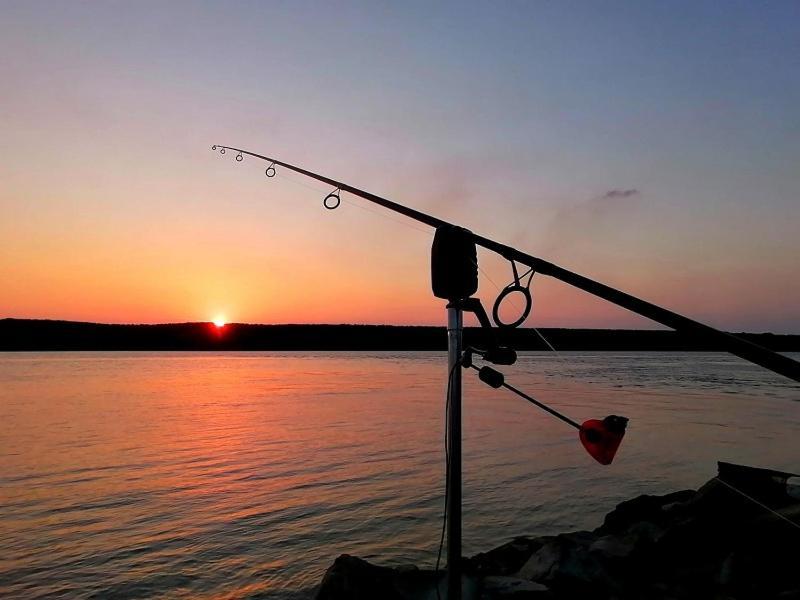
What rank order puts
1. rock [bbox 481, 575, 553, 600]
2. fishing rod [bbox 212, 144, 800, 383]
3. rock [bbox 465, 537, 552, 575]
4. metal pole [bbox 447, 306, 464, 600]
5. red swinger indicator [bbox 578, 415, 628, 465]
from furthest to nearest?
rock [bbox 465, 537, 552, 575], rock [bbox 481, 575, 553, 600], metal pole [bbox 447, 306, 464, 600], red swinger indicator [bbox 578, 415, 628, 465], fishing rod [bbox 212, 144, 800, 383]

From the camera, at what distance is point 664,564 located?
5699 millimetres

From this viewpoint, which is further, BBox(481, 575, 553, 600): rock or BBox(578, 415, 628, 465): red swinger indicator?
BBox(481, 575, 553, 600): rock

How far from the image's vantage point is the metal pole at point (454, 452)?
138 inches

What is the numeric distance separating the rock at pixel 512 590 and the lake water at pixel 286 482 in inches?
81.4

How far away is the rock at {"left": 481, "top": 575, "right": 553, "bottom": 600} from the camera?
4832 mm

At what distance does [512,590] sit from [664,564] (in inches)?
70.4

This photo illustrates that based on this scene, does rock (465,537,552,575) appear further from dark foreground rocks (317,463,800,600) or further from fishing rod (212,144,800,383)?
fishing rod (212,144,800,383)

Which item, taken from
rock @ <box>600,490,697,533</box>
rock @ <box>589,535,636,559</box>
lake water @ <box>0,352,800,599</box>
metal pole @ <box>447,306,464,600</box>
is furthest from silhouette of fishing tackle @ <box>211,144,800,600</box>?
rock @ <box>600,490,697,533</box>

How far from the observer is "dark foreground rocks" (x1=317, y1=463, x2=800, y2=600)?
4.89m

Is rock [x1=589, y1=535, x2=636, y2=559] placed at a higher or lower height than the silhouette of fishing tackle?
lower

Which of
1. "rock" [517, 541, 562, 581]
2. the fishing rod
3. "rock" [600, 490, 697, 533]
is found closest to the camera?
the fishing rod

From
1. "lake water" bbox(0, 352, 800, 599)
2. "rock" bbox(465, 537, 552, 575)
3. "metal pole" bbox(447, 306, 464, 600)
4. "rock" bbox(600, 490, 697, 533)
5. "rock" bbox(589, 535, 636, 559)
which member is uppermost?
"metal pole" bbox(447, 306, 464, 600)

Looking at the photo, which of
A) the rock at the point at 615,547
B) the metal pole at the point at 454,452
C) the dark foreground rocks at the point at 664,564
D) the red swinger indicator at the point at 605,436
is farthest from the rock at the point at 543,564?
the red swinger indicator at the point at 605,436

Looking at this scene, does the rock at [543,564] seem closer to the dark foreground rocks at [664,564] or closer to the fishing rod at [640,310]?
the dark foreground rocks at [664,564]
